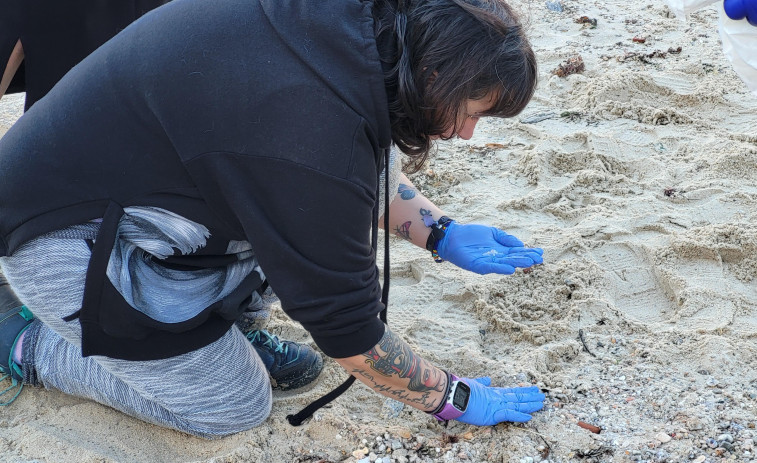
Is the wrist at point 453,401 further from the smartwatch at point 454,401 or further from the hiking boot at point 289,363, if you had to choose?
the hiking boot at point 289,363

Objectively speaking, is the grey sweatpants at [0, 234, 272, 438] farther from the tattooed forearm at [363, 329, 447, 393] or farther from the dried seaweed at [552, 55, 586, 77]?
the dried seaweed at [552, 55, 586, 77]

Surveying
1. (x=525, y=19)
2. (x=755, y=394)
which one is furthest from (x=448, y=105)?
(x=755, y=394)

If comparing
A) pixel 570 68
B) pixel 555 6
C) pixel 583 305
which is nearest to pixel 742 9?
pixel 583 305

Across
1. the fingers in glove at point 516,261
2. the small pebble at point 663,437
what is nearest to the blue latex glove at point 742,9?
the fingers in glove at point 516,261

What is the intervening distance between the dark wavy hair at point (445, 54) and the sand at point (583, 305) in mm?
908

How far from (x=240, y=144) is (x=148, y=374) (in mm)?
778

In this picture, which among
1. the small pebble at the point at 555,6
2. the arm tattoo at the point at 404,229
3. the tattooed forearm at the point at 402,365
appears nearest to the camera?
the tattooed forearm at the point at 402,365

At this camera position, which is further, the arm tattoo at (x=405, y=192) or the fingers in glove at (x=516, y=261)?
the arm tattoo at (x=405, y=192)

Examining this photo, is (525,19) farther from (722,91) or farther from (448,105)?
(722,91)

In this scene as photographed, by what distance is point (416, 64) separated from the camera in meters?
1.32

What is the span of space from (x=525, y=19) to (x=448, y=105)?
11.0 inches

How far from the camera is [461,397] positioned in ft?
5.82

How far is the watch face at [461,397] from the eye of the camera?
1.76 m

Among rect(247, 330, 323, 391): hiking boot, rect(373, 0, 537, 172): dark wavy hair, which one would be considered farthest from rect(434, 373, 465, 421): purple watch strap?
rect(373, 0, 537, 172): dark wavy hair
